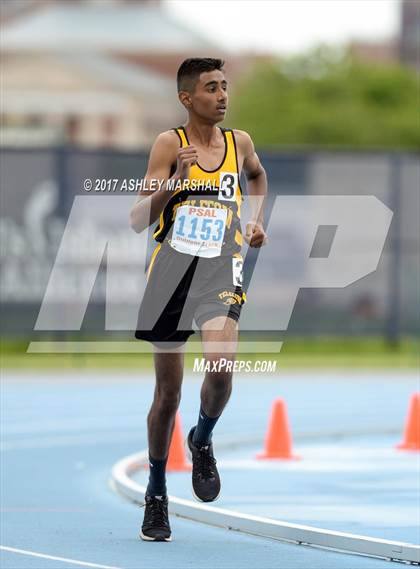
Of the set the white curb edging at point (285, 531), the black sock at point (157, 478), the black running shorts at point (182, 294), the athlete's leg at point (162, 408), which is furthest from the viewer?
the black sock at point (157, 478)

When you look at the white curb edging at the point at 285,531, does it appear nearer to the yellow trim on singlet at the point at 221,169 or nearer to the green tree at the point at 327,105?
the yellow trim on singlet at the point at 221,169

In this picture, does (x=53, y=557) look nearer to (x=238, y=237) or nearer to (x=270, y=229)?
(x=238, y=237)

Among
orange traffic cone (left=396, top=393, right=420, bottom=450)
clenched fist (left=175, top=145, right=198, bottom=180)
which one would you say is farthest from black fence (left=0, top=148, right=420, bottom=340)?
clenched fist (left=175, top=145, right=198, bottom=180)

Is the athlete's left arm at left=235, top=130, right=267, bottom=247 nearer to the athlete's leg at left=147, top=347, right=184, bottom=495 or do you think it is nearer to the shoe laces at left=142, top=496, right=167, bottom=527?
the athlete's leg at left=147, top=347, right=184, bottom=495

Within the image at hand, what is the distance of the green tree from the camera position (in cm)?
9906

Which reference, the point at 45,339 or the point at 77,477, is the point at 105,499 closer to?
the point at 77,477

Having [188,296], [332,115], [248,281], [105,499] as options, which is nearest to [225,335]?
[188,296]

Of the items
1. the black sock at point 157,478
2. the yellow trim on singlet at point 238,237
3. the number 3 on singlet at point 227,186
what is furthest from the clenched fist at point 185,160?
the black sock at point 157,478

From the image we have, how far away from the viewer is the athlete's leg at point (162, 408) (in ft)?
33.0

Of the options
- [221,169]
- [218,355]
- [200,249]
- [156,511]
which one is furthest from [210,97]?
[156,511]

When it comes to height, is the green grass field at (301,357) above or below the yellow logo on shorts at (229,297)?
above

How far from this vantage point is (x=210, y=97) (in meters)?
9.84

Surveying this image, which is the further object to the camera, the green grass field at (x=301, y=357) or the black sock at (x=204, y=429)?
the green grass field at (x=301, y=357)

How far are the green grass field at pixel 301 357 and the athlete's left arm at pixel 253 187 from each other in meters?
15.0
